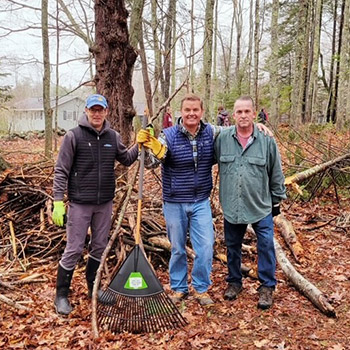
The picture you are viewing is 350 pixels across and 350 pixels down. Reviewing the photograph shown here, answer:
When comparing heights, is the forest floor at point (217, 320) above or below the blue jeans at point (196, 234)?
below

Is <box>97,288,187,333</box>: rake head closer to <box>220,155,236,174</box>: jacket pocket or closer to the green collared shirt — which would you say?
the green collared shirt

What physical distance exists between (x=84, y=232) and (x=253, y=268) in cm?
216

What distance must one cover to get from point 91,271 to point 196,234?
4.00ft

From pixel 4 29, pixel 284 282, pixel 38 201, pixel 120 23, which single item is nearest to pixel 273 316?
pixel 284 282

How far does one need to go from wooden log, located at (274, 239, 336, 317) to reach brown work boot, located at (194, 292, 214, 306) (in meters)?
1.01

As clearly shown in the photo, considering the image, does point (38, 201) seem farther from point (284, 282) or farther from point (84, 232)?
point (284, 282)

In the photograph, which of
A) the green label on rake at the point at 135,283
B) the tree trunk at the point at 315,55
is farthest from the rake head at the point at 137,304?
the tree trunk at the point at 315,55

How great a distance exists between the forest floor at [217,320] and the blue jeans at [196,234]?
0.36 metres

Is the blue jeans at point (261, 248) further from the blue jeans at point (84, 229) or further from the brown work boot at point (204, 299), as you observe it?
the blue jeans at point (84, 229)

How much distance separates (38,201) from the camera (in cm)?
584

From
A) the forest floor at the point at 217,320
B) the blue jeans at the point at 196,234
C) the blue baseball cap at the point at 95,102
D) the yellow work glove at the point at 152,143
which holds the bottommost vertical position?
the forest floor at the point at 217,320

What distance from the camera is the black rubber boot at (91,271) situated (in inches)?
159

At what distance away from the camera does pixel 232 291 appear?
4051mm

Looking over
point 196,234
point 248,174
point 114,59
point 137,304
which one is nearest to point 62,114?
point 114,59
